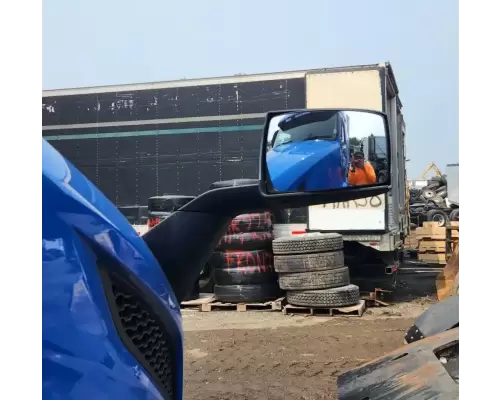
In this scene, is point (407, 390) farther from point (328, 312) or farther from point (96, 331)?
point (328, 312)

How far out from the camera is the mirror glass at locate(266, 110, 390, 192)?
1568mm

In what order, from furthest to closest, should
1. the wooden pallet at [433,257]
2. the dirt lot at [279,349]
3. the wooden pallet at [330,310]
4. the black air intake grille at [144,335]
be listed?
the wooden pallet at [433,257]
the wooden pallet at [330,310]
the dirt lot at [279,349]
the black air intake grille at [144,335]

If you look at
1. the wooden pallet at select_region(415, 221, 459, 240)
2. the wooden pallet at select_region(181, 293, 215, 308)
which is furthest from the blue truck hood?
the wooden pallet at select_region(415, 221, 459, 240)

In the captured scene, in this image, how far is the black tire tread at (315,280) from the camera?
756cm

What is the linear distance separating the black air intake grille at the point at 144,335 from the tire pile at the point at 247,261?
21.3 feet

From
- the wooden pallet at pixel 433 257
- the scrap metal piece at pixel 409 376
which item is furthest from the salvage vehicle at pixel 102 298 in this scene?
the wooden pallet at pixel 433 257

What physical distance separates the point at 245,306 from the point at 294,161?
6816mm

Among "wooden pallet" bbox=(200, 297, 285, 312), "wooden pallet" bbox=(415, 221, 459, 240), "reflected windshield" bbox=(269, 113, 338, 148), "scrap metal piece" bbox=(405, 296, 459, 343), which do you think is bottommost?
"wooden pallet" bbox=(200, 297, 285, 312)

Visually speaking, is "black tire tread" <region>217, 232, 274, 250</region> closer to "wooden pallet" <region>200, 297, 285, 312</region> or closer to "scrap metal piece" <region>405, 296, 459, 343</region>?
"wooden pallet" <region>200, 297, 285, 312</region>

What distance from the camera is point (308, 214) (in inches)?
323

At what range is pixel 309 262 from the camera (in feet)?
24.7

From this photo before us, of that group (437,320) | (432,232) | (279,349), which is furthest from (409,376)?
(432,232)

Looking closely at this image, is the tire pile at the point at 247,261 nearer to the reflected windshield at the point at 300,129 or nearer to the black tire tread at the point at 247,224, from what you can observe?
the black tire tread at the point at 247,224
